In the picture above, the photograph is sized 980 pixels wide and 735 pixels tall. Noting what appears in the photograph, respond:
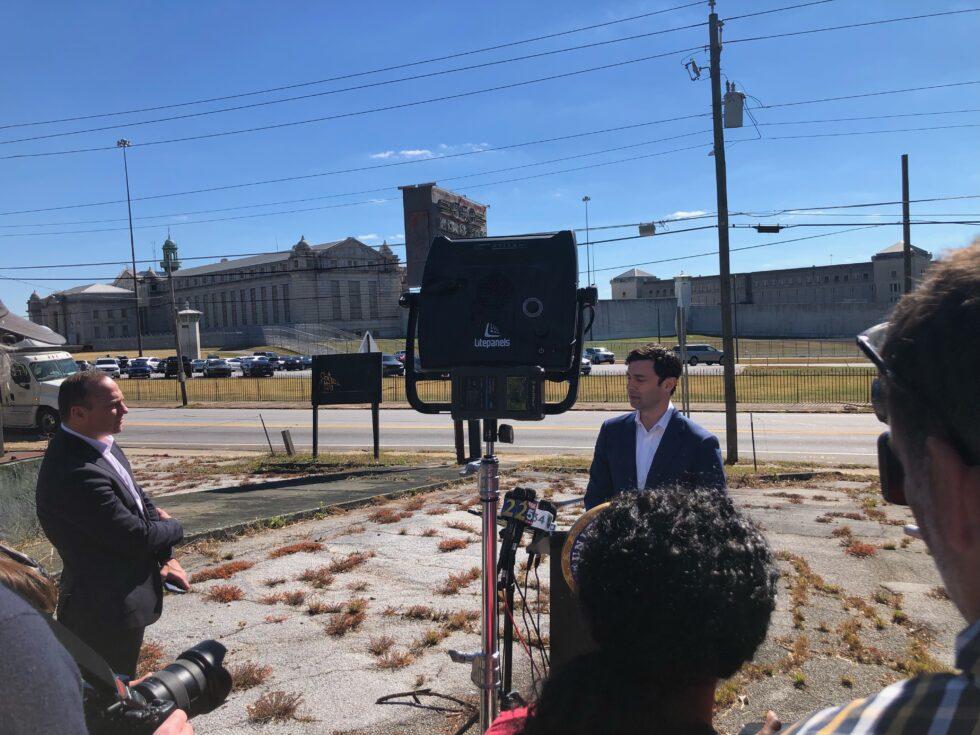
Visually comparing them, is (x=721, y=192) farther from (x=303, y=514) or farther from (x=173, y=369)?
(x=173, y=369)

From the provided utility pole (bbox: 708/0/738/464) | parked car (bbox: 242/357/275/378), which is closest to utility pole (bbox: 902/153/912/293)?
utility pole (bbox: 708/0/738/464)

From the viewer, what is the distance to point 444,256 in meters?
3.17

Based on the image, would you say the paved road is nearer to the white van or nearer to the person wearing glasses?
the white van

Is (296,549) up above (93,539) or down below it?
below

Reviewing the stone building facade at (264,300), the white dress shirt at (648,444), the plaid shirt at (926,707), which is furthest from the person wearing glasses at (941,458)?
the stone building facade at (264,300)

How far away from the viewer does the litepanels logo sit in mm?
3031

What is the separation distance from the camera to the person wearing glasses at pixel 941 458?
0.89 m

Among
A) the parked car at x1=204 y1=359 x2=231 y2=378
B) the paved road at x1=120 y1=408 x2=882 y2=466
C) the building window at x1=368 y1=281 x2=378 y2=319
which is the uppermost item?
the building window at x1=368 y1=281 x2=378 y2=319

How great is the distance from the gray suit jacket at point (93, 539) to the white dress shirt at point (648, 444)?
242 cm

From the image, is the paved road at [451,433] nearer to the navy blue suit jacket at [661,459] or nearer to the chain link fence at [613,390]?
the chain link fence at [613,390]

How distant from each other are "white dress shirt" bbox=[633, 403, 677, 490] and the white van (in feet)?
73.6

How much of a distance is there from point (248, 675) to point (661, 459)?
262 centimetres

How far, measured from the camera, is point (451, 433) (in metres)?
20.9

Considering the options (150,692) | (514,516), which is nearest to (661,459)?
(514,516)
